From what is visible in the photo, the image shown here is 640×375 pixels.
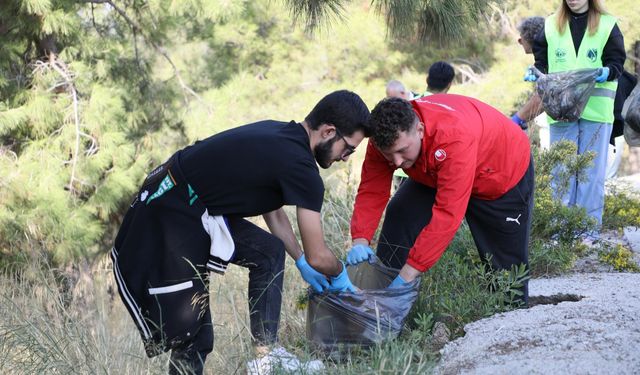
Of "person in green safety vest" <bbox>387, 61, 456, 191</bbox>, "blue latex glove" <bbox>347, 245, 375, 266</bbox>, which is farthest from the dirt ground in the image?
"person in green safety vest" <bbox>387, 61, 456, 191</bbox>

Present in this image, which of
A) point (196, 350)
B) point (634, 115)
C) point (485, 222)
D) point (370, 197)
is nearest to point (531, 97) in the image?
point (634, 115)

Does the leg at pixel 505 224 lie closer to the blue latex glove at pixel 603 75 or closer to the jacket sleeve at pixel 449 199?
the jacket sleeve at pixel 449 199

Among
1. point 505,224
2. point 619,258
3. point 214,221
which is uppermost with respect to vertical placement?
point 214,221

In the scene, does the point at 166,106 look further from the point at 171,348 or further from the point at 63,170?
the point at 171,348

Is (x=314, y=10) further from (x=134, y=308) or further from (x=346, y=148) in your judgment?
(x=134, y=308)

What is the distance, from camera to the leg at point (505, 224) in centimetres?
409

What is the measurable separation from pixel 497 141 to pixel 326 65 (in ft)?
39.7

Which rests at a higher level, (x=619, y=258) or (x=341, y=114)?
(x=341, y=114)

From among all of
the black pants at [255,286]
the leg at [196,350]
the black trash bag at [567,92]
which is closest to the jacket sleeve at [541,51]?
the black trash bag at [567,92]

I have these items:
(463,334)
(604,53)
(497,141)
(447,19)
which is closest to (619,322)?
(463,334)

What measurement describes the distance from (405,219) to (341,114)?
953mm

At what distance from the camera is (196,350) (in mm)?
3748

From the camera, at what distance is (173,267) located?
358 cm

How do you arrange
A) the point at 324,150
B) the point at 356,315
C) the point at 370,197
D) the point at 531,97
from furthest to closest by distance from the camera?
the point at 531,97 < the point at 370,197 < the point at 356,315 < the point at 324,150
